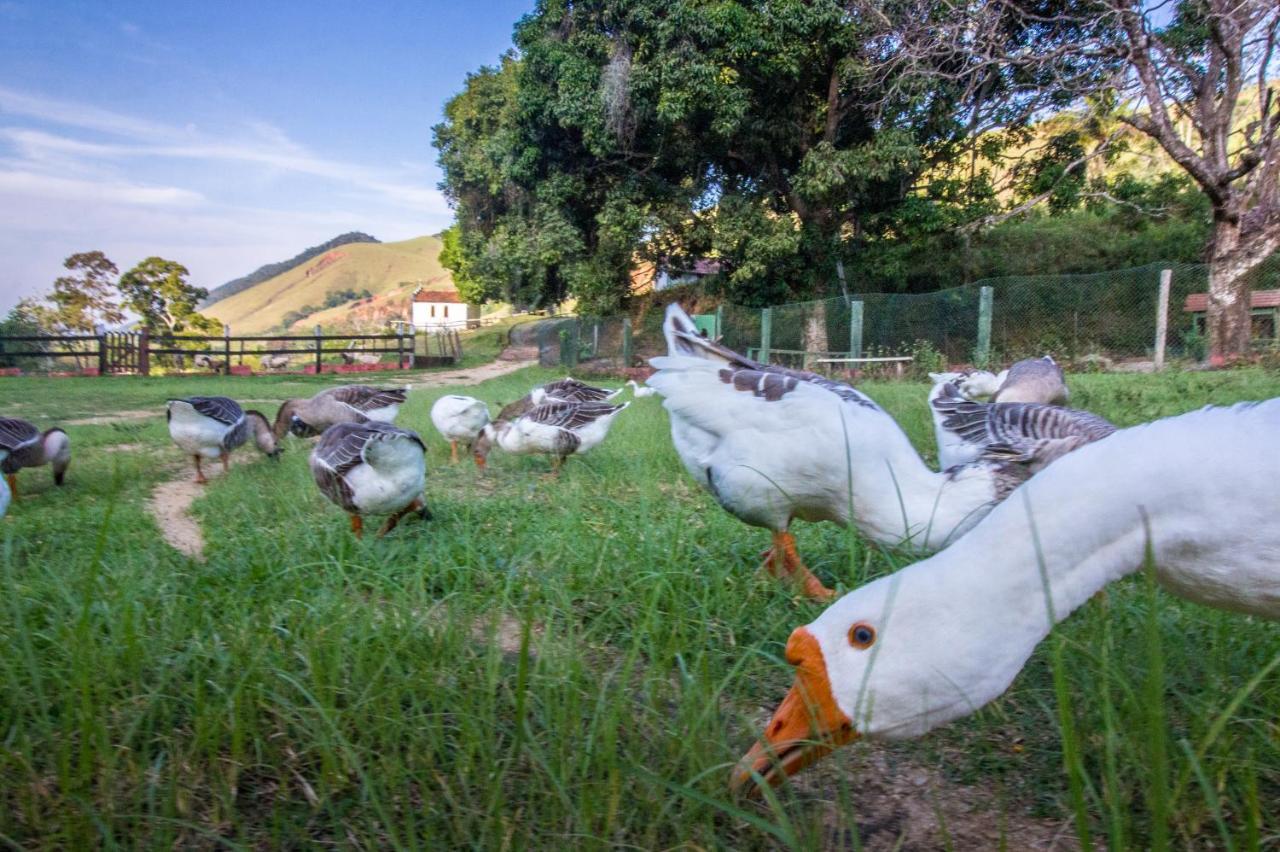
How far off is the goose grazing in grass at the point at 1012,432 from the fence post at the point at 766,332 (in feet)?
42.9

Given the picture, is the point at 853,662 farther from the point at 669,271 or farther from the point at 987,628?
the point at 669,271

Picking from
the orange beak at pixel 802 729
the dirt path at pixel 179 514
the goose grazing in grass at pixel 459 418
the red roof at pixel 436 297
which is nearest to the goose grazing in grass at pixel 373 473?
the dirt path at pixel 179 514

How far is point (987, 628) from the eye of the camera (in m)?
1.50

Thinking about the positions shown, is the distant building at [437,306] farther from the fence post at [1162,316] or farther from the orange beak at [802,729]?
the orange beak at [802,729]

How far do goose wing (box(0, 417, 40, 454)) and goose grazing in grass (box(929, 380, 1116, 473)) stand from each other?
724cm

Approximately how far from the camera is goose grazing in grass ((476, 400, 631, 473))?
22.3ft

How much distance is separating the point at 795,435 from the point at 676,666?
A: 1270 mm

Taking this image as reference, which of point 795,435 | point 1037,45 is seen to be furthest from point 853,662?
point 1037,45

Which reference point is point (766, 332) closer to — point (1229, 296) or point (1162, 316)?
point (1162, 316)

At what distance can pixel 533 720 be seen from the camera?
5.97 ft

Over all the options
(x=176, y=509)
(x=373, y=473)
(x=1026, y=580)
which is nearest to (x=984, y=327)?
(x=373, y=473)

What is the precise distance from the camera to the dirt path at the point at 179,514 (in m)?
4.25

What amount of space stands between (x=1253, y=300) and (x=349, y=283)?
314 ft

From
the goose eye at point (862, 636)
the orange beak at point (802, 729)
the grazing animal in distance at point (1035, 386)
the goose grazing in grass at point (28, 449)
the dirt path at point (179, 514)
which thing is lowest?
the dirt path at point (179, 514)
